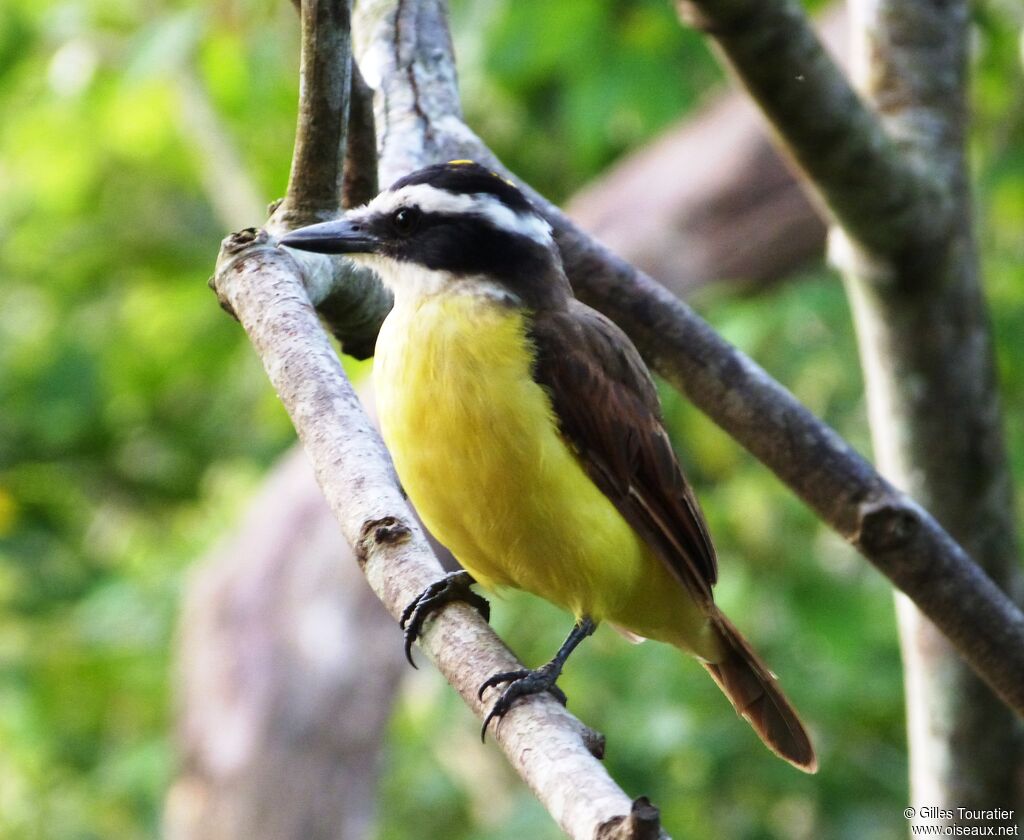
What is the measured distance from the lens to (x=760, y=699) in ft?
13.2

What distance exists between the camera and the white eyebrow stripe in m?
3.65

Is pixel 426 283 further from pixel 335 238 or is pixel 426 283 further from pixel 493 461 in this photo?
pixel 493 461

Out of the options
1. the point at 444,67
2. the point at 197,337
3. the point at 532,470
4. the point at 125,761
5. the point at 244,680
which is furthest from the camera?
the point at 197,337

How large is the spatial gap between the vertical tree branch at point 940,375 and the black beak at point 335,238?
4.52 feet

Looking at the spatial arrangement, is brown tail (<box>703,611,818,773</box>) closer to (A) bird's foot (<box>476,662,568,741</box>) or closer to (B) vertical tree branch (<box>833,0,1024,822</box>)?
(B) vertical tree branch (<box>833,0,1024,822</box>)

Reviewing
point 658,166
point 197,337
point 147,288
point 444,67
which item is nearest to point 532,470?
point 444,67

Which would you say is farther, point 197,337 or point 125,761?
point 197,337

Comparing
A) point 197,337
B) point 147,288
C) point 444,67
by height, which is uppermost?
point 147,288

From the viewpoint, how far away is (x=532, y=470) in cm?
339

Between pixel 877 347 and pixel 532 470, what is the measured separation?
137cm

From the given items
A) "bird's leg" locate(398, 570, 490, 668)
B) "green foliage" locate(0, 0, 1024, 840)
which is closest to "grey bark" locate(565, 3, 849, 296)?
"green foliage" locate(0, 0, 1024, 840)

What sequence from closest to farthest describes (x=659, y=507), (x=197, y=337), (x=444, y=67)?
1. (x=659, y=507)
2. (x=444, y=67)
3. (x=197, y=337)

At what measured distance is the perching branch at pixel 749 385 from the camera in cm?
362

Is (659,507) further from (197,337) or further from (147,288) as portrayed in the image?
(147,288)
